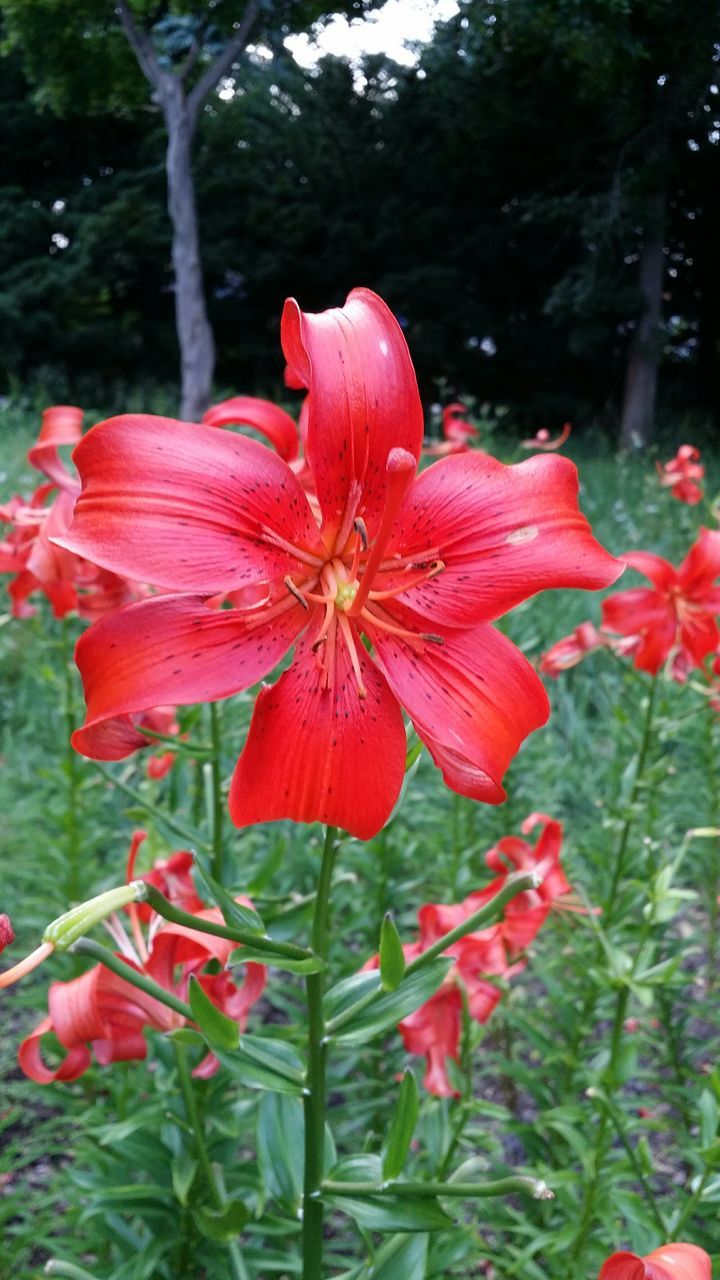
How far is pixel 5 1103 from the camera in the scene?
177cm

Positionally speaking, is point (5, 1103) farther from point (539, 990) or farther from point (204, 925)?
point (204, 925)

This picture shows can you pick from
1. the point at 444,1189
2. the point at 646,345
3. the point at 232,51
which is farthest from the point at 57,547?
the point at 646,345

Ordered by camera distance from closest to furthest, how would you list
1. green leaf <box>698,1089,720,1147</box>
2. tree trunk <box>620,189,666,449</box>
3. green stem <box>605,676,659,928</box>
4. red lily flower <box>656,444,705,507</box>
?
green leaf <box>698,1089,720,1147</box> → green stem <box>605,676,659,928</box> → red lily flower <box>656,444,705,507</box> → tree trunk <box>620,189,666,449</box>

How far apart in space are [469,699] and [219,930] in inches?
7.1

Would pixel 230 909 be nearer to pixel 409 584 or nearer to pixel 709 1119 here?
pixel 409 584

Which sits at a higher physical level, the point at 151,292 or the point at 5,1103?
the point at 151,292

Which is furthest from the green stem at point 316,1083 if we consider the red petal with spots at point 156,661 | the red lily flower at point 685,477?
the red lily flower at point 685,477

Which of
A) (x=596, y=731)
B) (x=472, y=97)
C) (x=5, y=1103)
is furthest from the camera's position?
(x=472, y=97)

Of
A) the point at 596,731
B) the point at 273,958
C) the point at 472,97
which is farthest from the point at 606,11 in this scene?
the point at 273,958

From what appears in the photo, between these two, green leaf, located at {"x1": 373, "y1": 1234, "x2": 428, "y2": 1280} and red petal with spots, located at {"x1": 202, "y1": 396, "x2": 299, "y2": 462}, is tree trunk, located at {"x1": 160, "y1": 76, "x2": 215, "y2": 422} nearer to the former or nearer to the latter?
red petal with spots, located at {"x1": 202, "y1": 396, "x2": 299, "y2": 462}

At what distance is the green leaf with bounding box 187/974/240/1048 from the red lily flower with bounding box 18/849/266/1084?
0.08 m

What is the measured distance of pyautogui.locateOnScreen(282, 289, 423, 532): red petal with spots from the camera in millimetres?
559

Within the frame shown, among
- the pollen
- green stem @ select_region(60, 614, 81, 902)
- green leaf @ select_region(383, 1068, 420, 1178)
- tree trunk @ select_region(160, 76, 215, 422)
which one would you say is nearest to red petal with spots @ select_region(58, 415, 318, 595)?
the pollen

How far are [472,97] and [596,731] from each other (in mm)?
8361
